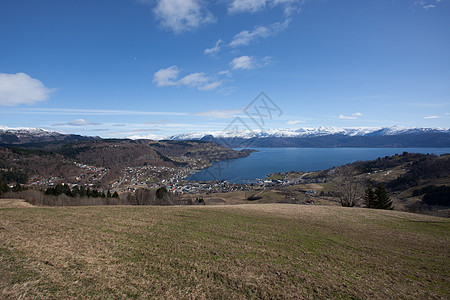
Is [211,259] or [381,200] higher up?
[211,259]

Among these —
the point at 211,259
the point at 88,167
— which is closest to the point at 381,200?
the point at 211,259

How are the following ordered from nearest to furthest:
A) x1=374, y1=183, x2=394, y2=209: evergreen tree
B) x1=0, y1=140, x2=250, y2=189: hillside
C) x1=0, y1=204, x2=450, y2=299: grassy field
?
x1=0, y1=204, x2=450, y2=299: grassy field < x1=374, y1=183, x2=394, y2=209: evergreen tree < x1=0, y1=140, x2=250, y2=189: hillside

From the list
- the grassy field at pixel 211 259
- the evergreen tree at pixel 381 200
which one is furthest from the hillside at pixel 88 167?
the evergreen tree at pixel 381 200

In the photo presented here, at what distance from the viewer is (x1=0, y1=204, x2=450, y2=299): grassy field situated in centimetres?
715

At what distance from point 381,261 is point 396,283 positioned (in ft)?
8.02

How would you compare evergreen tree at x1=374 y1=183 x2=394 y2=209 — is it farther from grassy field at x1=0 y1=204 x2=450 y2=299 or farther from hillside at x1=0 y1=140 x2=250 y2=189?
hillside at x1=0 y1=140 x2=250 y2=189

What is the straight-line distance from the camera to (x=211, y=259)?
32.0 feet

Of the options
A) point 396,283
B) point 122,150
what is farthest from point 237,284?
point 122,150

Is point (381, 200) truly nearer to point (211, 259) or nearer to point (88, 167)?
point (211, 259)

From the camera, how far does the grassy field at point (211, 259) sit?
7.15m

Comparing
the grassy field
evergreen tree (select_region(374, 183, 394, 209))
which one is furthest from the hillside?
evergreen tree (select_region(374, 183, 394, 209))

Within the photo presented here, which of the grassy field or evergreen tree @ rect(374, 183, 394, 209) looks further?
evergreen tree @ rect(374, 183, 394, 209)

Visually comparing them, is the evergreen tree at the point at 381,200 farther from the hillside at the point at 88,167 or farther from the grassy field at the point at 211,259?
the hillside at the point at 88,167

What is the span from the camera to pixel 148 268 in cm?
860
